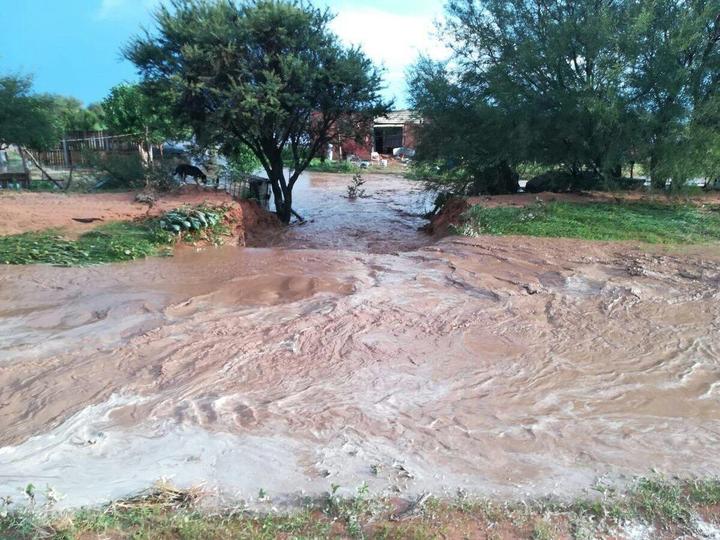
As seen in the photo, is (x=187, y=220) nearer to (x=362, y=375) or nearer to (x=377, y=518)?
(x=362, y=375)

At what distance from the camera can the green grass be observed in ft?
33.8

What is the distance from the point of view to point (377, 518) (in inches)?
118

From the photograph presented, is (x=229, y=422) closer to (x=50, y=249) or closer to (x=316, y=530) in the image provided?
(x=316, y=530)

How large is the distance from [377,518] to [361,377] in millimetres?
2054

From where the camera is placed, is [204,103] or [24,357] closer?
[24,357]

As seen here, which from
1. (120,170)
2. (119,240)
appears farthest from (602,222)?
(120,170)

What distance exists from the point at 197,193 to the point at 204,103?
229 cm

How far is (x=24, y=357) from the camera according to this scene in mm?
5352

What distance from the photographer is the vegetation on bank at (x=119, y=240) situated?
905 cm

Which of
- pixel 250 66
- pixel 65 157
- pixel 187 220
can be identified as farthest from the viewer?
pixel 65 157

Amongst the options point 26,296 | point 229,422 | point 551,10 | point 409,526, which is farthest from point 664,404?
point 551,10

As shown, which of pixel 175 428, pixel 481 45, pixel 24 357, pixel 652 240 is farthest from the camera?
pixel 481 45

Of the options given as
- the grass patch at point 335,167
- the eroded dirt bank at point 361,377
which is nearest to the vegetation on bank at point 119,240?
the eroded dirt bank at point 361,377

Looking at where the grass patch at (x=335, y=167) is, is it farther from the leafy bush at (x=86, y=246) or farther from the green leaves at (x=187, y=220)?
the leafy bush at (x=86, y=246)
